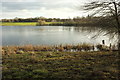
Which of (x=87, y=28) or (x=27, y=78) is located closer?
(x=27, y=78)

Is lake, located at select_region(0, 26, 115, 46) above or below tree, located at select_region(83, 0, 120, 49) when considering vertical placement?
below

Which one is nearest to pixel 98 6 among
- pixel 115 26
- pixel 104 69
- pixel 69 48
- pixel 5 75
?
pixel 115 26

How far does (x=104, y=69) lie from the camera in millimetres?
6605

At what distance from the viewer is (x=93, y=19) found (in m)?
7.60

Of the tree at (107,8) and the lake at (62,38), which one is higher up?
the tree at (107,8)

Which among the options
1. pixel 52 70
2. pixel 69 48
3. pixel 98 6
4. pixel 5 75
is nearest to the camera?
pixel 5 75

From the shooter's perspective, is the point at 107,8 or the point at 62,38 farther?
the point at 62,38

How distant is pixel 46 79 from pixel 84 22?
411 cm

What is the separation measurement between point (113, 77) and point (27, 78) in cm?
367

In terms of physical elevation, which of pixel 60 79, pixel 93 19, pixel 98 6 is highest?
pixel 98 6

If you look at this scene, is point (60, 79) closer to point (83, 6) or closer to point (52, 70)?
point (52, 70)

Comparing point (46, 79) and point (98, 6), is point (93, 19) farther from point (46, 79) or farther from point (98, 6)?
point (46, 79)

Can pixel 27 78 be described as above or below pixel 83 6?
below

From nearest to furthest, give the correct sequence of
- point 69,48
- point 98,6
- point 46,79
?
point 46,79 < point 98,6 < point 69,48
